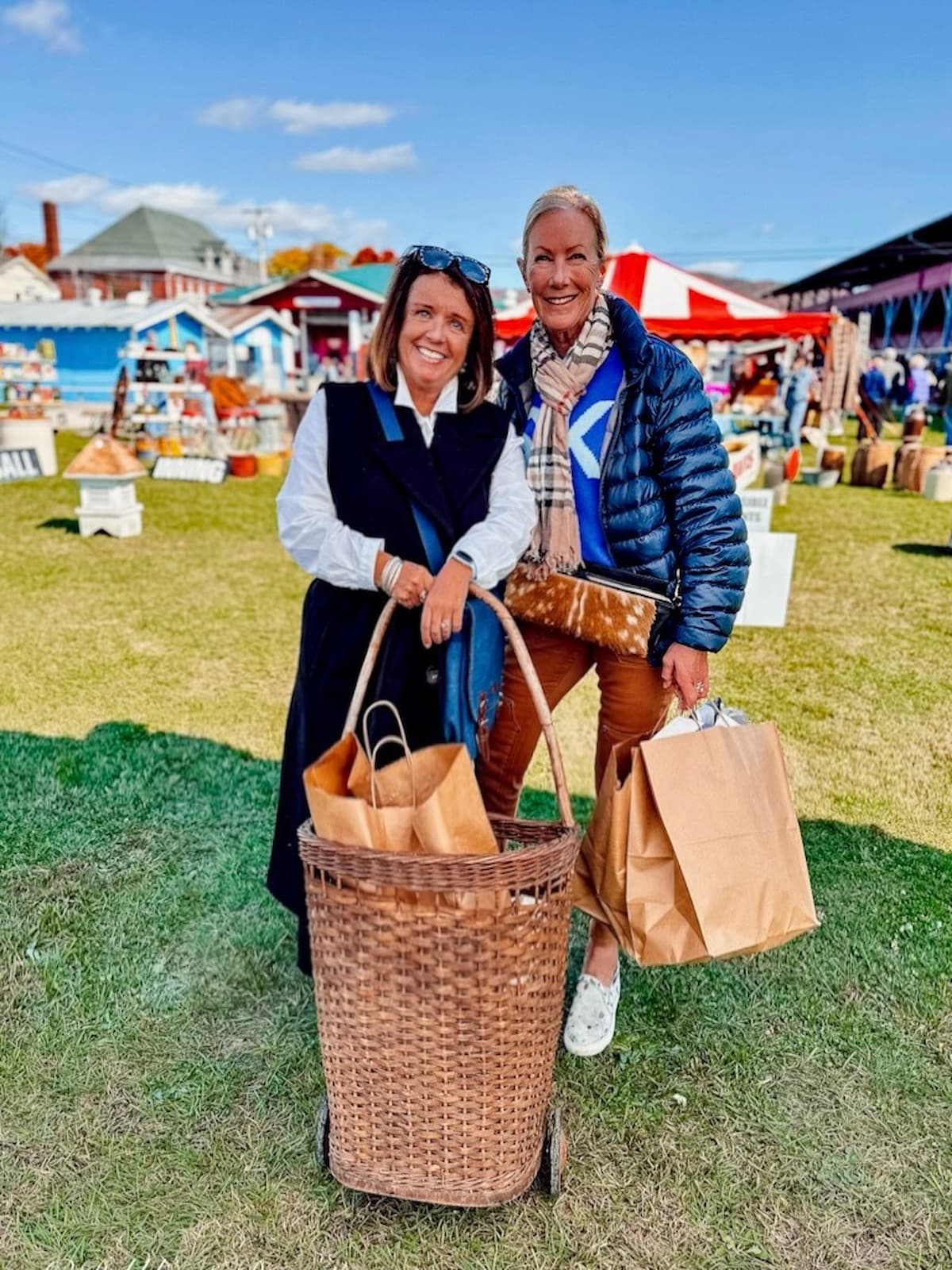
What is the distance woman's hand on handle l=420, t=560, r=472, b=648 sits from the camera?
5.74 feet

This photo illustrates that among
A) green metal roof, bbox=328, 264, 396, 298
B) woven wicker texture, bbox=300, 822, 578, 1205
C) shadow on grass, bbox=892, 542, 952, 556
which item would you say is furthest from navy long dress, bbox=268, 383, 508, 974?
green metal roof, bbox=328, 264, 396, 298

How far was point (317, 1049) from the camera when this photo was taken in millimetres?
2234

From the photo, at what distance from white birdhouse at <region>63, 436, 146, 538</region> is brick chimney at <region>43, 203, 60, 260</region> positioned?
61.8 metres

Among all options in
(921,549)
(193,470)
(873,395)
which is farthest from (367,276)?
(921,549)

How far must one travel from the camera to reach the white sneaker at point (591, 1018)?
2.22 metres

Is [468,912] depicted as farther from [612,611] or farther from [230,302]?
[230,302]

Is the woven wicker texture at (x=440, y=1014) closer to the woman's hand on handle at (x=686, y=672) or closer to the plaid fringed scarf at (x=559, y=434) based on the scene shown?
the woman's hand on handle at (x=686, y=672)

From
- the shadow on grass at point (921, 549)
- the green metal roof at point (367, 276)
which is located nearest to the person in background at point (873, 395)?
the shadow on grass at point (921, 549)

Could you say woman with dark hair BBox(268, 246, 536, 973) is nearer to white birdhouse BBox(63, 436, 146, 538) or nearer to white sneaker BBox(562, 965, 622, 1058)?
white sneaker BBox(562, 965, 622, 1058)

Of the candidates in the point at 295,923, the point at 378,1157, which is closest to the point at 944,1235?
the point at 378,1157

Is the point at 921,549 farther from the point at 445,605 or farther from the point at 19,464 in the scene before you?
the point at 19,464

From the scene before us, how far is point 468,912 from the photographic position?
155cm

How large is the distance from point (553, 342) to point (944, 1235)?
196cm

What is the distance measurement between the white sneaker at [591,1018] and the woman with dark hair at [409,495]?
0.79 meters
